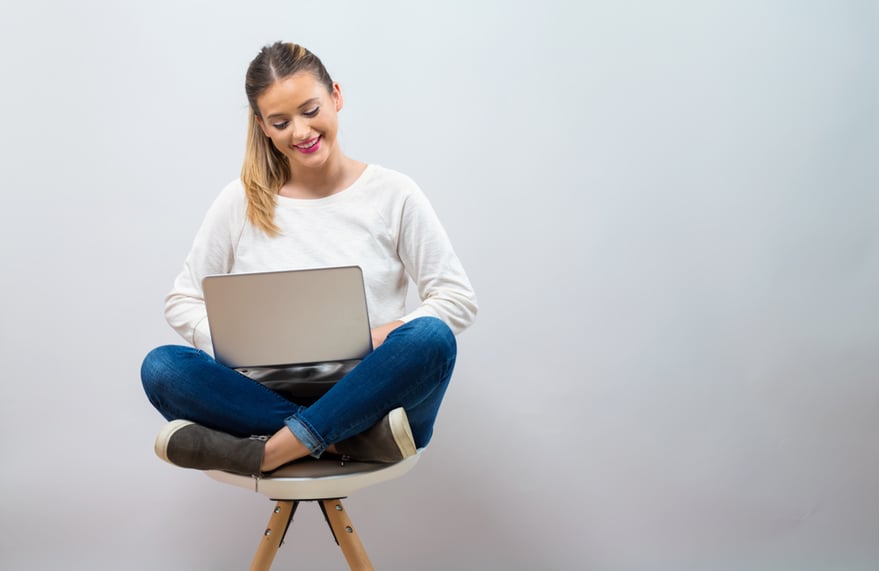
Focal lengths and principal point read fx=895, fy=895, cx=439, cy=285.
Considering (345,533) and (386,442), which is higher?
(386,442)

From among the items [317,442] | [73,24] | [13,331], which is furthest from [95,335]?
[317,442]

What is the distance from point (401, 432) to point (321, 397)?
0.15 metres

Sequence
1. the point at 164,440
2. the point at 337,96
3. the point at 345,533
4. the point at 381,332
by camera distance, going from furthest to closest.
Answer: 1. the point at 337,96
2. the point at 381,332
3. the point at 345,533
4. the point at 164,440

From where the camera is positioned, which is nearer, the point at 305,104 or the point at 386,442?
the point at 386,442

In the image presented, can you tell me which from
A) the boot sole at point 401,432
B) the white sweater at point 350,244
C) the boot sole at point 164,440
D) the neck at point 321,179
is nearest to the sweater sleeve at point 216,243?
the white sweater at point 350,244

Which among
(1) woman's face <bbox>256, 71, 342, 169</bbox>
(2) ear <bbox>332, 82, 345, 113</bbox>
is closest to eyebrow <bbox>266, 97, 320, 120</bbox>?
(1) woman's face <bbox>256, 71, 342, 169</bbox>

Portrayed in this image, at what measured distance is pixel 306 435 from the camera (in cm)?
134

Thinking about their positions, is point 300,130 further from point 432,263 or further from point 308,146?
point 432,263

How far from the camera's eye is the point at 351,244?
1.72m

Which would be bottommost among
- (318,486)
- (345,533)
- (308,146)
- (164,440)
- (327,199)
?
(345,533)

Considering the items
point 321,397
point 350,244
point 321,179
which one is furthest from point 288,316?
point 321,179

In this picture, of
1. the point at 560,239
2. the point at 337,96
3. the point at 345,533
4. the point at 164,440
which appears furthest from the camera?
the point at 560,239

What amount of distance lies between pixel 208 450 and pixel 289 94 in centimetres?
68

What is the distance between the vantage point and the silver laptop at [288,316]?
138 centimetres
